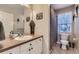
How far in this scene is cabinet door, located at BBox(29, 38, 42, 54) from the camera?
1345mm

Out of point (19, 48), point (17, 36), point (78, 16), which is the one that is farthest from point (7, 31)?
point (78, 16)

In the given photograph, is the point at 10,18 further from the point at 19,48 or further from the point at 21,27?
the point at 19,48

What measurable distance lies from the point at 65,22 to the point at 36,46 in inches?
20.8

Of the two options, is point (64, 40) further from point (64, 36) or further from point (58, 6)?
point (58, 6)

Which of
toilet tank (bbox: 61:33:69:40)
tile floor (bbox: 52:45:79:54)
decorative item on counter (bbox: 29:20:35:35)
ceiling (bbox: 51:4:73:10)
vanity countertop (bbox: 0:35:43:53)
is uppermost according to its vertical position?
ceiling (bbox: 51:4:73:10)

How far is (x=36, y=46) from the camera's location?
1.39 meters

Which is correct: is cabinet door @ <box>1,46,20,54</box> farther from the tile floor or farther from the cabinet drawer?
the tile floor

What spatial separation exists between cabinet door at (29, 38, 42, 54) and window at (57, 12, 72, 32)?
13.4 inches

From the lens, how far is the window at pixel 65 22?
1290 millimetres

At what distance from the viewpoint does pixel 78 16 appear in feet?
4.34

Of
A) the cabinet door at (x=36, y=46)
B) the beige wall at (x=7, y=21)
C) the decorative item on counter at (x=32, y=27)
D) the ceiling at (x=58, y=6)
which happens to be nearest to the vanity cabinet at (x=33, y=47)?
the cabinet door at (x=36, y=46)

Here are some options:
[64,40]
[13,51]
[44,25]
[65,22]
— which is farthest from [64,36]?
[13,51]

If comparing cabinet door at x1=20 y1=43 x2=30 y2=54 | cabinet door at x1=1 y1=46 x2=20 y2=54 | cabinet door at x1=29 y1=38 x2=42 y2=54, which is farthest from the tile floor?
cabinet door at x1=1 y1=46 x2=20 y2=54
